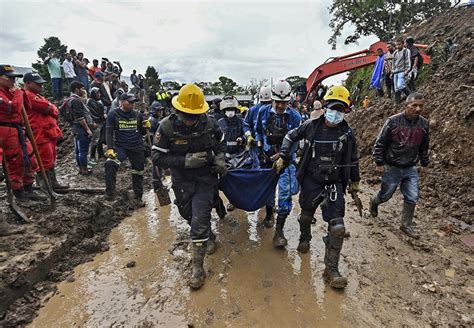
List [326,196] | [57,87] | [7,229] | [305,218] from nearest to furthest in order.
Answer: [326,196] < [305,218] < [7,229] < [57,87]

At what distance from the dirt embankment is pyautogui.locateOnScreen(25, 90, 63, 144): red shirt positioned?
1.01 meters

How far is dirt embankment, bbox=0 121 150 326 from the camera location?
291cm

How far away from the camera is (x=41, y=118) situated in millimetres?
4961

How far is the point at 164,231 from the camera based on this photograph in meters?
4.62

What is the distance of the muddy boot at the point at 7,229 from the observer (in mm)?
3678

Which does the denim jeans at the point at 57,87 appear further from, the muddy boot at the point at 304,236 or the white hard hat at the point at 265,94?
the muddy boot at the point at 304,236

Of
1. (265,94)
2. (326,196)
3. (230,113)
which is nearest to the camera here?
(326,196)

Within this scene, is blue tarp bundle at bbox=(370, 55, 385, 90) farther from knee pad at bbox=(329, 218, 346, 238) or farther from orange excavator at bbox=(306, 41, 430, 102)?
knee pad at bbox=(329, 218, 346, 238)

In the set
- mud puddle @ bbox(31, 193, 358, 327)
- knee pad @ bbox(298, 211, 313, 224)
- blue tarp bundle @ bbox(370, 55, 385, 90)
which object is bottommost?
mud puddle @ bbox(31, 193, 358, 327)

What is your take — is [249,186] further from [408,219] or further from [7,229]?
[7,229]

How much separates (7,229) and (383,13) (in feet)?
88.2

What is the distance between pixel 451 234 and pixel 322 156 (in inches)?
98.9

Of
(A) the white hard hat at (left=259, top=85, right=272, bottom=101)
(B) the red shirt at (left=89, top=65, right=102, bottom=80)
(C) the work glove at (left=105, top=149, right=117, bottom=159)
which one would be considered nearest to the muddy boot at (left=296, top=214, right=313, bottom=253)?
(A) the white hard hat at (left=259, top=85, right=272, bottom=101)

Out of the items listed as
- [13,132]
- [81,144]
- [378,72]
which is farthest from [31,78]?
[378,72]
